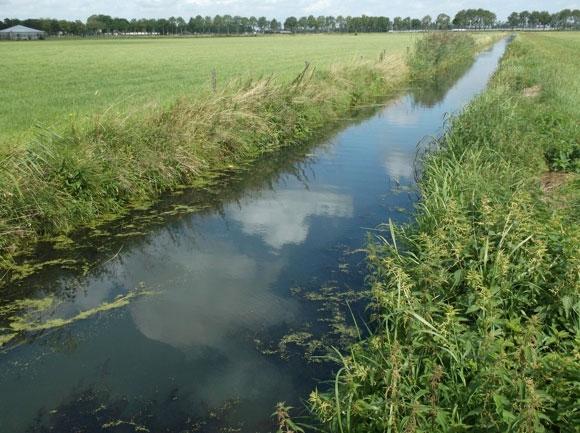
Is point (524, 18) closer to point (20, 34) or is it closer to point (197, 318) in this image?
point (20, 34)

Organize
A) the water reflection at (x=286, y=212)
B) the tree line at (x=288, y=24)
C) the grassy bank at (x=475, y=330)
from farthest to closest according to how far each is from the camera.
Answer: the tree line at (x=288, y=24), the water reflection at (x=286, y=212), the grassy bank at (x=475, y=330)

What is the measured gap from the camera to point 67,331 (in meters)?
5.84

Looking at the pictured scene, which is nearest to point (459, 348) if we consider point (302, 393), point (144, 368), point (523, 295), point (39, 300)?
point (523, 295)

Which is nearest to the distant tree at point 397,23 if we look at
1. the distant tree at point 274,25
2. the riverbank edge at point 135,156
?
the distant tree at point 274,25

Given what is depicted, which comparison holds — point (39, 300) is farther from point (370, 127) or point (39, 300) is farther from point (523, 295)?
point (370, 127)

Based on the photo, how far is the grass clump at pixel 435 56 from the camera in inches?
1336

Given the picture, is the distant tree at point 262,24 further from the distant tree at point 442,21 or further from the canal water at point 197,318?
the canal water at point 197,318

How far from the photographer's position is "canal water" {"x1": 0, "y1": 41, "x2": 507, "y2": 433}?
466 centimetres

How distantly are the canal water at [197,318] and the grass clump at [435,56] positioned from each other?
25831 mm

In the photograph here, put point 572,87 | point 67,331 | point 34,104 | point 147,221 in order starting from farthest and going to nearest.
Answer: point 572,87
point 34,104
point 147,221
point 67,331

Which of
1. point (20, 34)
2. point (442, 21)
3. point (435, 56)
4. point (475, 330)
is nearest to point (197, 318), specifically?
point (475, 330)

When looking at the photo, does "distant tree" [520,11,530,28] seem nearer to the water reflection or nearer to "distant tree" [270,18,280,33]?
"distant tree" [270,18,280,33]

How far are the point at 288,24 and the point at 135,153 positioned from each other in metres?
196

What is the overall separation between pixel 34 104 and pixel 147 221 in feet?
36.4
